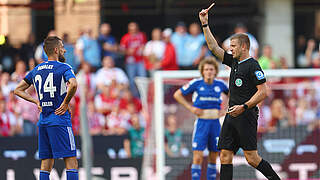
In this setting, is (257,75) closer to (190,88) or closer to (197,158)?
(190,88)

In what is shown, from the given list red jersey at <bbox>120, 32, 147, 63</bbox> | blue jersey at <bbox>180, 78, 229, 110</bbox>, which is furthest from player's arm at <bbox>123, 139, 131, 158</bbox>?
red jersey at <bbox>120, 32, 147, 63</bbox>

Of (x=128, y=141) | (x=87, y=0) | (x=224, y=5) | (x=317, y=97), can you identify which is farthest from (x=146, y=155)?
(x=224, y=5)

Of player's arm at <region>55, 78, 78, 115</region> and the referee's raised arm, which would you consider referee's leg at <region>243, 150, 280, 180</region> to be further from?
player's arm at <region>55, 78, 78, 115</region>

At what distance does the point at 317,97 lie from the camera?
12672 mm

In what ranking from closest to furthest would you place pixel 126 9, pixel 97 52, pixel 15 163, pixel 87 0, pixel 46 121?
pixel 46 121 → pixel 15 163 → pixel 97 52 → pixel 87 0 → pixel 126 9

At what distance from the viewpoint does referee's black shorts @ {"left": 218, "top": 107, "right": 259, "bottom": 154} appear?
8.26 m

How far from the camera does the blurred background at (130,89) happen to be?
12289 millimetres

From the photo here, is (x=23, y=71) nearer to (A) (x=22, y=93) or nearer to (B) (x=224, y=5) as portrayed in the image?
(A) (x=22, y=93)

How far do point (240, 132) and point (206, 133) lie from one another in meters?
2.02

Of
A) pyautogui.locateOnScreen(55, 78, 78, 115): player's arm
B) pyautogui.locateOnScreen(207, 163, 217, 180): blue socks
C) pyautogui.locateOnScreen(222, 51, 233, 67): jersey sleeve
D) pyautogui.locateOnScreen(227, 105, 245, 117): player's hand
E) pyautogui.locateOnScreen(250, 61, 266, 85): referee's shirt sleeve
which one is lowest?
pyautogui.locateOnScreen(207, 163, 217, 180): blue socks

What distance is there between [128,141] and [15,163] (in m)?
2.11

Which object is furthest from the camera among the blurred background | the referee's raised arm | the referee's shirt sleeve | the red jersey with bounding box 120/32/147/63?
the red jersey with bounding box 120/32/147/63

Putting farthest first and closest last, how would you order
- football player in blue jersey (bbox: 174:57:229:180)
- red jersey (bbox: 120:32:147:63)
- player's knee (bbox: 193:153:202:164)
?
red jersey (bbox: 120:32:147:63)
player's knee (bbox: 193:153:202:164)
football player in blue jersey (bbox: 174:57:229:180)

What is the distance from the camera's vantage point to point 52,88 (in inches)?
320
